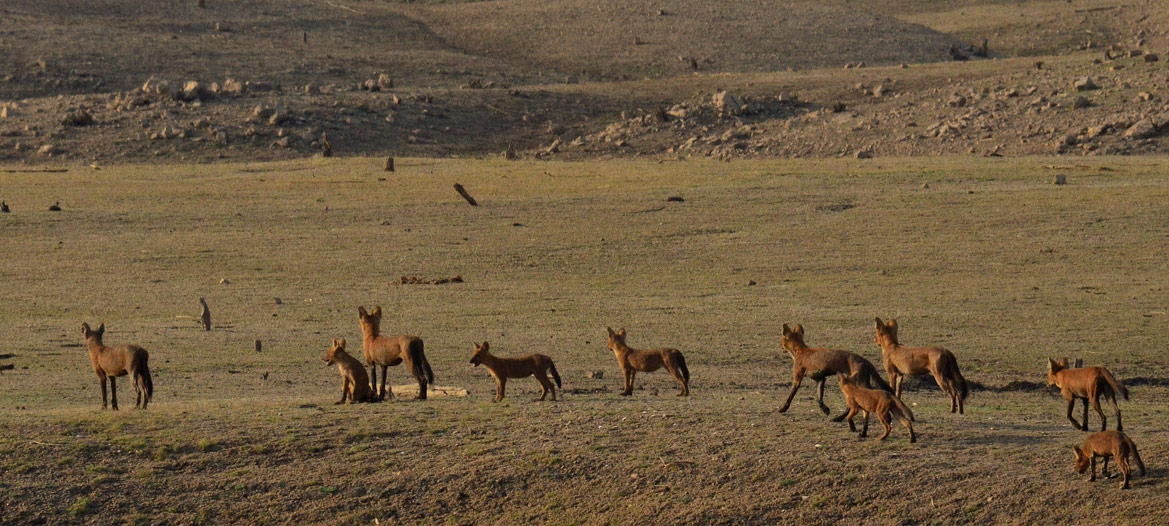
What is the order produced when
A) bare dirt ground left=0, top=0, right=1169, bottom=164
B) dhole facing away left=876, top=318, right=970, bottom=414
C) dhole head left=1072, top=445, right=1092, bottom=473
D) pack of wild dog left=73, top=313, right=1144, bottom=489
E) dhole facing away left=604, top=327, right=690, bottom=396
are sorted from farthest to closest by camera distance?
bare dirt ground left=0, top=0, right=1169, bottom=164 → dhole facing away left=604, top=327, right=690, bottom=396 → dhole facing away left=876, top=318, right=970, bottom=414 → pack of wild dog left=73, top=313, right=1144, bottom=489 → dhole head left=1072, top=445, right=1092, bottom=473

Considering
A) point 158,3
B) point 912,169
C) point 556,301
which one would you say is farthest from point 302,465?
point 158,3

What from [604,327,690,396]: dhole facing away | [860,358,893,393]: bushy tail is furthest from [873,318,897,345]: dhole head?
[604,327,690,396]: dhole facing away

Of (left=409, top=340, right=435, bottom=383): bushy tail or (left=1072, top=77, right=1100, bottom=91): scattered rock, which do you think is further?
(left=1072, top=77, right=1100, bottom=91): scattered rock

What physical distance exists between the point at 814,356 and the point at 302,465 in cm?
426

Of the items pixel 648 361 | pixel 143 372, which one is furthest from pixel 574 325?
pixel 143 372

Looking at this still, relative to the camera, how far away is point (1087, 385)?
12.1m

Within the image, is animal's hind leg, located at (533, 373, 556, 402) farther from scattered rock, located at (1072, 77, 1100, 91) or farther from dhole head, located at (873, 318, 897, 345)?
scattered rock, located at (1072, 77, 1100, 91)

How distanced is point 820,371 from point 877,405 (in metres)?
1.34

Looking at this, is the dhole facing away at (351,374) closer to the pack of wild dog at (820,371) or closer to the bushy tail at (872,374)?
the pack of wild dog at (820,371)

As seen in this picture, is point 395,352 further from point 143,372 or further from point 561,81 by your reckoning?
point 561,81

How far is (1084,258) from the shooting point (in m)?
25.8

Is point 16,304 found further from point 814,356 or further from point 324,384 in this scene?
point 814,356

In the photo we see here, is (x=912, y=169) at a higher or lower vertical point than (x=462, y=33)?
lower

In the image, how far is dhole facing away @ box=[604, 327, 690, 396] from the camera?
14125mm
